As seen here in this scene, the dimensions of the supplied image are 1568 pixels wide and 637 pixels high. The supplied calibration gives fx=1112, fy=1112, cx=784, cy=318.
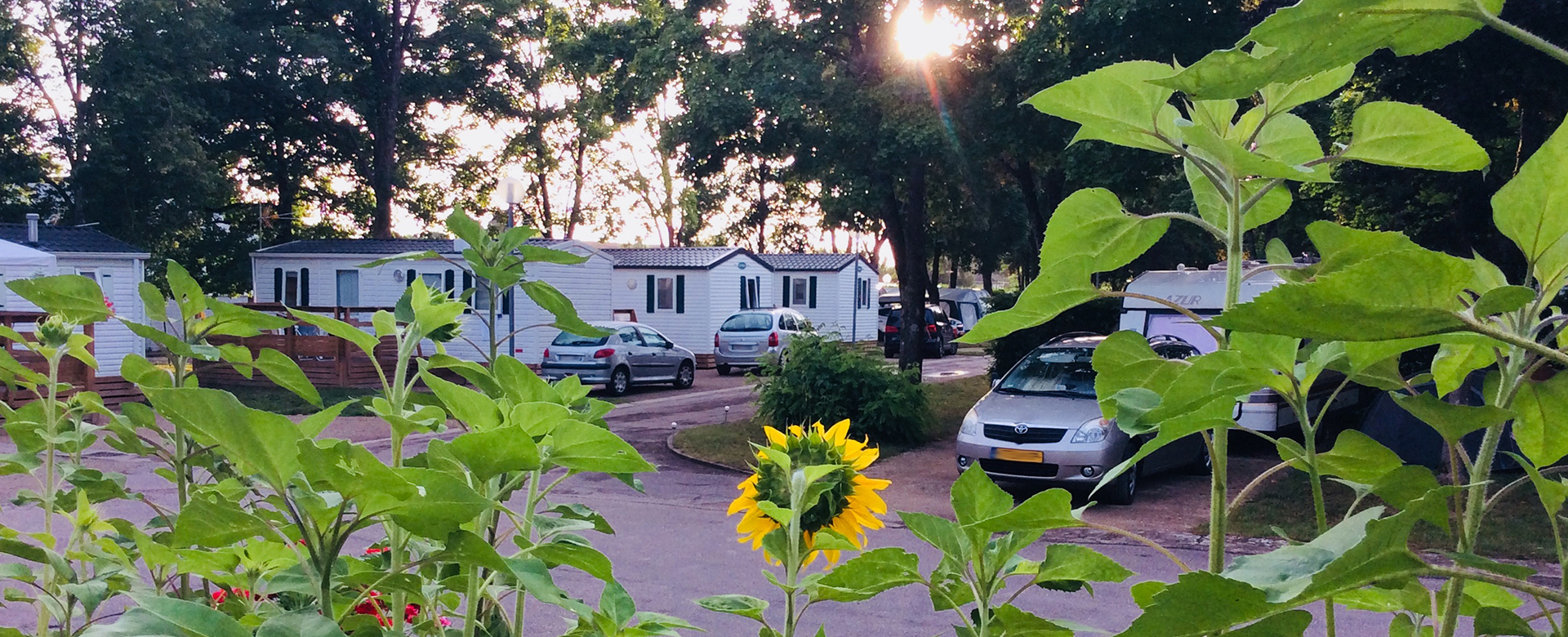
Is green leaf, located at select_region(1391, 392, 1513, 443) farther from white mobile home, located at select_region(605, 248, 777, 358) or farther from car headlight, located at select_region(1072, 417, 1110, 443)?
white mobile home, located at select_region(605, 248, 777, 358)

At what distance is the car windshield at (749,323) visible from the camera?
2631cm

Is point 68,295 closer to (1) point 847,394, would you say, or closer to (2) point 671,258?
(1) point 847,394

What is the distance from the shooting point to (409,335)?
130cm

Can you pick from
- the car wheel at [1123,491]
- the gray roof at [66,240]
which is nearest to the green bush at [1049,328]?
the car wheel at [1123,491]

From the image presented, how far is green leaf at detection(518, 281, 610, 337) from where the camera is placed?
4.76 ft

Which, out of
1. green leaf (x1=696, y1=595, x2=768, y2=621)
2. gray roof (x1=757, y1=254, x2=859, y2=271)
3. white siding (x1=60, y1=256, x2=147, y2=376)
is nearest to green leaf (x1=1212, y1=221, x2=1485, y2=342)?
green leaf (x1=696, y1=595, x2=768, y2=621)

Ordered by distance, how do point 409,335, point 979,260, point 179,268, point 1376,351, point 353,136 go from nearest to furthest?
point 1376,351
point 409,335
point 179,268
point 353,136
point 979,260

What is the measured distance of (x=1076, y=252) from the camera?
934mm

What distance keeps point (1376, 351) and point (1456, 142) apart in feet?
0.61

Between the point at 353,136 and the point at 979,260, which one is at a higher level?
the point at 353,136

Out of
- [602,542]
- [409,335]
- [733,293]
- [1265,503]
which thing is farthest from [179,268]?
[733,293]

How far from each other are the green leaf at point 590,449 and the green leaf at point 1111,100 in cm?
42

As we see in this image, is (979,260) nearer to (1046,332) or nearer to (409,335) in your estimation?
(1046,332)

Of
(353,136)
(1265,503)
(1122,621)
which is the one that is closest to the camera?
(1122,621)
